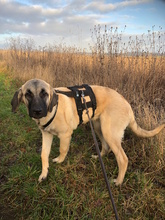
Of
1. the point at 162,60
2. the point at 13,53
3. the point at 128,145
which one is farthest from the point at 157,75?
the point at 13,53

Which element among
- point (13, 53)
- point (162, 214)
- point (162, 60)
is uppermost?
point (13, 53)

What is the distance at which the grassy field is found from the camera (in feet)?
6.77

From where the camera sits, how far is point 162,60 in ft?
14.9

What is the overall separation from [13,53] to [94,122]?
393 inches

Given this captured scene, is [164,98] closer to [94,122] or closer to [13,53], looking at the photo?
[94,122]

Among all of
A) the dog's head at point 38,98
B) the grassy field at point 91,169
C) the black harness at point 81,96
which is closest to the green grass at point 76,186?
the grassy field at point 91,169

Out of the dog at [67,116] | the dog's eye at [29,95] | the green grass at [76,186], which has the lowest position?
the green grass at [76,186]

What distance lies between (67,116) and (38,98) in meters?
0.57

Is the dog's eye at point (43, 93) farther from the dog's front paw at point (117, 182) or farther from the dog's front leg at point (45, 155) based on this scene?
the dog's front paw at point (117, 182)

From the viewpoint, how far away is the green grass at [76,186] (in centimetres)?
203

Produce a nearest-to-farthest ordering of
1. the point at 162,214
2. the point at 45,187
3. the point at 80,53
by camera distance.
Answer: the point at 162,214 < the point at 45,187 < the point at 80,53

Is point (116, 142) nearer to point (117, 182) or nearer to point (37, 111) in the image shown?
point (117, 182)

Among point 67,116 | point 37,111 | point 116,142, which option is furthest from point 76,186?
point 37,111

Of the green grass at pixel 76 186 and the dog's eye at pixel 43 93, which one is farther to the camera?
the dog's eye at pixel 43 93
